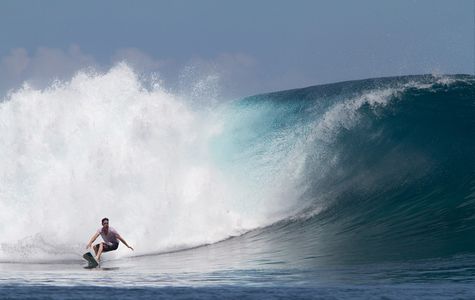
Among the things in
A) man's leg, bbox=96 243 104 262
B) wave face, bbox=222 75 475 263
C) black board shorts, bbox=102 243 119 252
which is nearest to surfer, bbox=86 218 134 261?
black board shorts, bbox=102 243 119 252

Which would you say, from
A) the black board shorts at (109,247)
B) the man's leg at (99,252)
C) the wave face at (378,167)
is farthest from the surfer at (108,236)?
the wave face at (378,167)

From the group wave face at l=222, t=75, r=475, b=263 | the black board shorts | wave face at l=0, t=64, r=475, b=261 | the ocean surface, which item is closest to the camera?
the ocean surface

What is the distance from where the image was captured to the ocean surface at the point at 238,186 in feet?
32.4

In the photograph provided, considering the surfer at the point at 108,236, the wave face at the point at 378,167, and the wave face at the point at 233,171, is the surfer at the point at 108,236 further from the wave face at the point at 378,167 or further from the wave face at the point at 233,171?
the wave face at the point at 378,167

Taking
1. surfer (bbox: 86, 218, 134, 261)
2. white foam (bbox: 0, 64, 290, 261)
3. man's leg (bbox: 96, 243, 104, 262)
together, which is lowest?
man's leg (bbox: 96, 243, 104, 262)

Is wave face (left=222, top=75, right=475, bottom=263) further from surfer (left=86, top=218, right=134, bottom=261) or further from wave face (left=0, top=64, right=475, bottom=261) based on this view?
surfer (left=86, top=218, right=134, bottom=261)

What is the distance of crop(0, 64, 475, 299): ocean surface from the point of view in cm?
988

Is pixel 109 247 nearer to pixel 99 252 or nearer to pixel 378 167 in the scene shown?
pixel 99 252

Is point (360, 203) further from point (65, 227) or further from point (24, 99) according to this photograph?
point (24, 99)

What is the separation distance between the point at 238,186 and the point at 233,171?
44.6 inches

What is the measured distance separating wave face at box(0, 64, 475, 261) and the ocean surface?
1.5 inches

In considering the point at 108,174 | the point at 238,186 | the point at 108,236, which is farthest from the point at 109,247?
the point at 238,186

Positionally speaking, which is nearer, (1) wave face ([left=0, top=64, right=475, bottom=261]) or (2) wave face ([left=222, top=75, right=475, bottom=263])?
(2) wave face ([left=222, top=75, right=475, bottom=263])

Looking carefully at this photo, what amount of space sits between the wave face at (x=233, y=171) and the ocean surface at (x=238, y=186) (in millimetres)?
37
